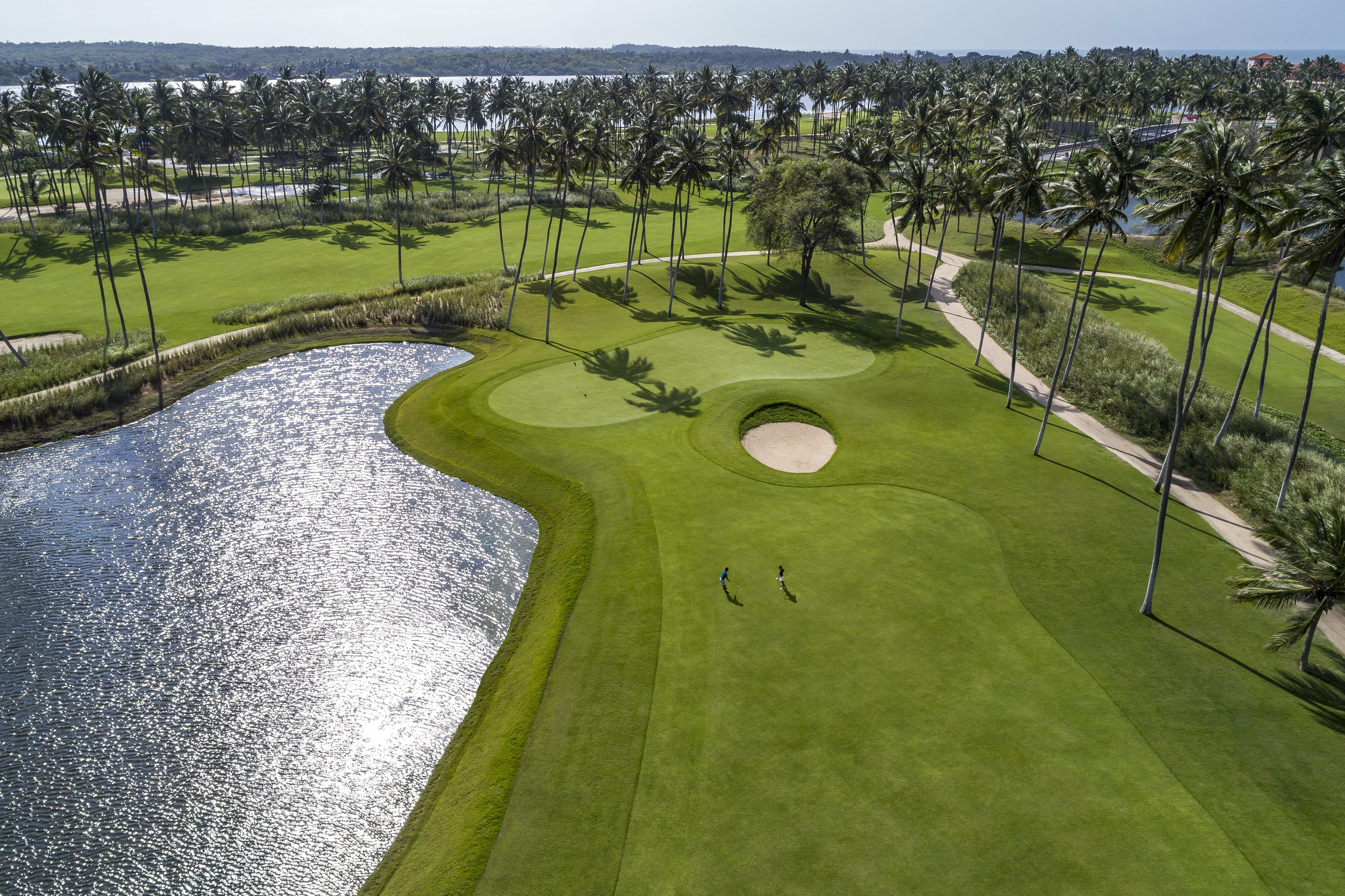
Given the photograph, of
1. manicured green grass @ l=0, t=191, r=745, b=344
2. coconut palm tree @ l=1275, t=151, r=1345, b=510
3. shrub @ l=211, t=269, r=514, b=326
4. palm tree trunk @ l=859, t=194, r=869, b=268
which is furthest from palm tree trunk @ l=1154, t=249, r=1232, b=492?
shrub @ l=211, t=269, r=514, b=326

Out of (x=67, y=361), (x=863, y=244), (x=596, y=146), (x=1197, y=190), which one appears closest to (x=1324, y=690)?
(x=1197, y=190)

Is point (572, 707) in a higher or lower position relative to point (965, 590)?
lower

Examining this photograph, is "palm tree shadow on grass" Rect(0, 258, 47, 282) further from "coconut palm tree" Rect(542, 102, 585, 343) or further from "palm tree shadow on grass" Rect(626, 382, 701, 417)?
"palm tree shadow on grass" Rect(626, 382, 701, 417)

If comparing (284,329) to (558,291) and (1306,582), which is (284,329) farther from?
(1306,582)

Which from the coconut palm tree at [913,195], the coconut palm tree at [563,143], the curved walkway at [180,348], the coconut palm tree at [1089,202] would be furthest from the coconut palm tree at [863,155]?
the coconut palm tree at [1089,202]

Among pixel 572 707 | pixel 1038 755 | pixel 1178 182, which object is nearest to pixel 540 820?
pixel 572 707

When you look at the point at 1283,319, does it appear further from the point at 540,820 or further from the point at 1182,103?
the point at 1182,103

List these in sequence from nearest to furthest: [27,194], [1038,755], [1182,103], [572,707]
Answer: [1038,755] < [572,707] < [27,194] < [1182,103]

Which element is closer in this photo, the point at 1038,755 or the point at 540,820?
the point at 540,820
